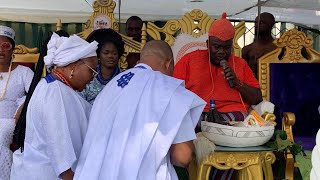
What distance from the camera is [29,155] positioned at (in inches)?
86.6

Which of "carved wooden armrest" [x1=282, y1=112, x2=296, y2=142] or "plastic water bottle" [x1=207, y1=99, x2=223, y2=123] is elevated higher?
"plastic water bottle" [x1=207, y1=99, x2=223, y2=123]

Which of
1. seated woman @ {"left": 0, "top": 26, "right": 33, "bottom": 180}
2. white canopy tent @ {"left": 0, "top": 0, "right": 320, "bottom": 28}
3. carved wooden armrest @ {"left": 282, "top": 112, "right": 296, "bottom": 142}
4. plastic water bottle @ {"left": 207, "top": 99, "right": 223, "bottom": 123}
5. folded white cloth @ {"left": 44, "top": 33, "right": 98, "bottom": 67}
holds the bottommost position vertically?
carved wooden armrest @ {"left": 282, "top": 112, "right": 296, "bottom": 142}

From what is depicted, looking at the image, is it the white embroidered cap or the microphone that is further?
the white embroidered cap

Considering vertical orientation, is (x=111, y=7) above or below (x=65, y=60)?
above

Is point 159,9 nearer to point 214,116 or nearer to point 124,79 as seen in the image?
point 214,116

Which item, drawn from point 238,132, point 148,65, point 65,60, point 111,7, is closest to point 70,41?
point 65,60

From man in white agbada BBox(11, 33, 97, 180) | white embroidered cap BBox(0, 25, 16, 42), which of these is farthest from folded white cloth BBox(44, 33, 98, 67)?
white embroidered cap BBox(0, 25, 16, 42)

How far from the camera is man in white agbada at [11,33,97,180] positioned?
83.2 inches

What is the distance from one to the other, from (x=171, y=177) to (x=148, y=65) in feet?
1.84

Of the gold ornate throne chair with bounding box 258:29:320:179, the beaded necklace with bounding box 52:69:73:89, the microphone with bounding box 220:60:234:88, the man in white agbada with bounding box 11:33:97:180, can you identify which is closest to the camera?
the man in white agbada with bounding box 11:33:97:180

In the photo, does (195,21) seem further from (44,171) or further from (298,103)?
(44,171)

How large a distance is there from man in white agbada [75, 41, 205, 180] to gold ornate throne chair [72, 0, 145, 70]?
6.17ft

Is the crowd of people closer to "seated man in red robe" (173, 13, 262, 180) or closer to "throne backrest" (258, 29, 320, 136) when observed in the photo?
"seated man in red robe" (173, 13, 262, 180)

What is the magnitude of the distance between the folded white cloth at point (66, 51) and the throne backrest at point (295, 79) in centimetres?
198
